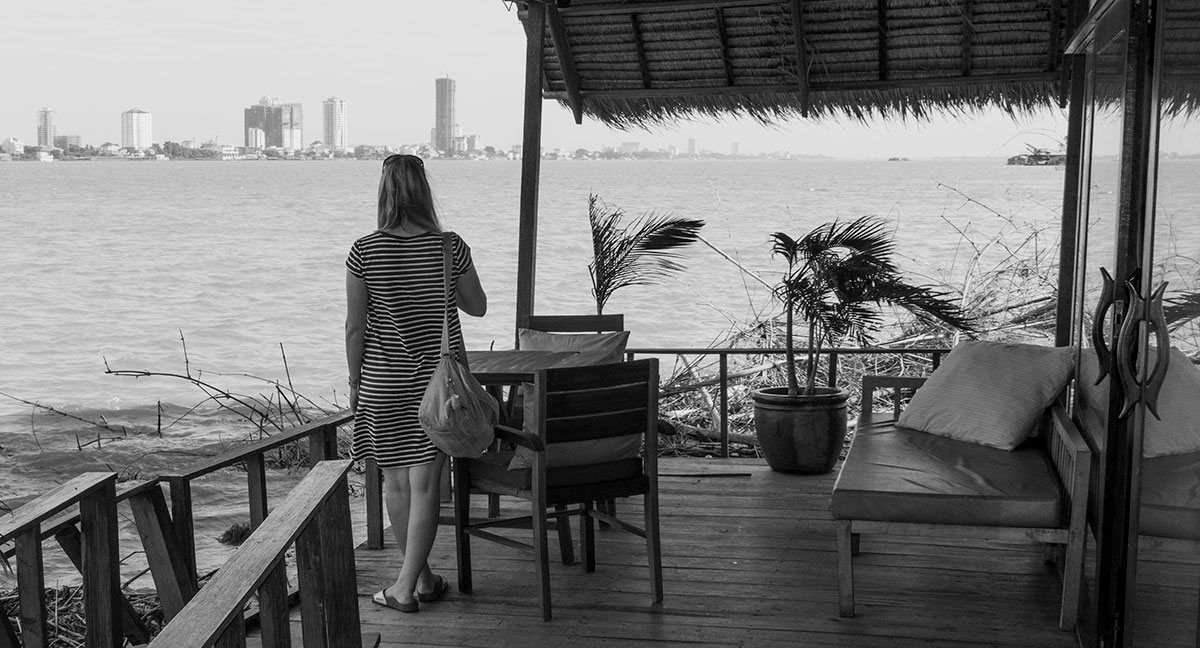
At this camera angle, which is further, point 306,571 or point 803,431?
point 803,431

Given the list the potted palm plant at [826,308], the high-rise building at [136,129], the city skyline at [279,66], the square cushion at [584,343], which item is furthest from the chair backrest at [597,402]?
the high-rise building at [136,129]

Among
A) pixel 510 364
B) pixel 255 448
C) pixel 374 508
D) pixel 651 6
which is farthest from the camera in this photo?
pixel 651 6

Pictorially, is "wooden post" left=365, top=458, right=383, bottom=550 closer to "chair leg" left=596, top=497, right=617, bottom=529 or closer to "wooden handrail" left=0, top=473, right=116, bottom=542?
"chair leg" left=596, top=497, right=617, bottom=529

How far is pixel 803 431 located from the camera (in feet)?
18.2

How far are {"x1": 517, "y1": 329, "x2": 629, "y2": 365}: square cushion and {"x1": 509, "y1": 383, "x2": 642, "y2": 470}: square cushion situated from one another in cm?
114

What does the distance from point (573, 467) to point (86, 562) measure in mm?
1487

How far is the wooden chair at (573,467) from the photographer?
3.43 meters

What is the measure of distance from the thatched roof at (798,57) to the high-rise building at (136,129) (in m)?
28.7

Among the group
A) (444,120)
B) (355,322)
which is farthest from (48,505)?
(444,120)

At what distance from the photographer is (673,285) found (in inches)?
838

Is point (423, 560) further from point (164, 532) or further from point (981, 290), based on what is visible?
point (981, 290)

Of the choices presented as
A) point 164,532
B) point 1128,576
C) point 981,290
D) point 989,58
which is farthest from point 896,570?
point 981,290

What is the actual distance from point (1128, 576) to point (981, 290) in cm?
744

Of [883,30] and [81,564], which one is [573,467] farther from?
[883,30]
